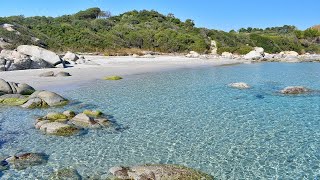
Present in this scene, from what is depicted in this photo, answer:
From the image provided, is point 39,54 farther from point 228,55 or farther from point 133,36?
point 228,55

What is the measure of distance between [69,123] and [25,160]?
12.7 feet

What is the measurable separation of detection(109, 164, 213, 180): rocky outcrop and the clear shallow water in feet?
1.39

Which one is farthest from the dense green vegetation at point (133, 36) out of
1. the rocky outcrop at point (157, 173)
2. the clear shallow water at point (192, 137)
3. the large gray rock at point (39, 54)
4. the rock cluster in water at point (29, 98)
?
the rocky outcrop at point (157, 173)

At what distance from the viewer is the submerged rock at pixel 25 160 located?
30.2 feet

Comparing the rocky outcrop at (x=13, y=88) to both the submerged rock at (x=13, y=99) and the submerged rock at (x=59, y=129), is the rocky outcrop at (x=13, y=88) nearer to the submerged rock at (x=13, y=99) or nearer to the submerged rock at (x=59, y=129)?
the submerged rock at (x=13, y=99)

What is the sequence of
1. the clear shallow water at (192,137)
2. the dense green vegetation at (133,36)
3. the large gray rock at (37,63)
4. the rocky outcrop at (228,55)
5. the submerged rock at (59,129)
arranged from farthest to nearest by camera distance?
the rocky outcrop at (228,55)
the dense green vegetation at (133,36)
the large gray rock at (37,63)
the submerged rock at (59,129)
the clear shallow water at (192,137)

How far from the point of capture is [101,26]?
80.2 metres

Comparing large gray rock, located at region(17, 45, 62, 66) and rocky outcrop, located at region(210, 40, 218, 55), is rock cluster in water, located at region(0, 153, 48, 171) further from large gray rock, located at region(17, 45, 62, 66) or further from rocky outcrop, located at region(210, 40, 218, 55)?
rocky outcrop, located at region(210, 40, 218, 55)

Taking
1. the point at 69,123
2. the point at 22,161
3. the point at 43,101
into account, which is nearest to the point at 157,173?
the point at 22,161

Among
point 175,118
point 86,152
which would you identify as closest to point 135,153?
point 86,152

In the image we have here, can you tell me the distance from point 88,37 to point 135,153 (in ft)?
189

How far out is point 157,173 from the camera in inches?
335

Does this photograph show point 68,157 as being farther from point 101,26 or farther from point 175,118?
point 101,26

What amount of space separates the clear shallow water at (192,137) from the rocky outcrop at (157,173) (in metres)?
0.42
